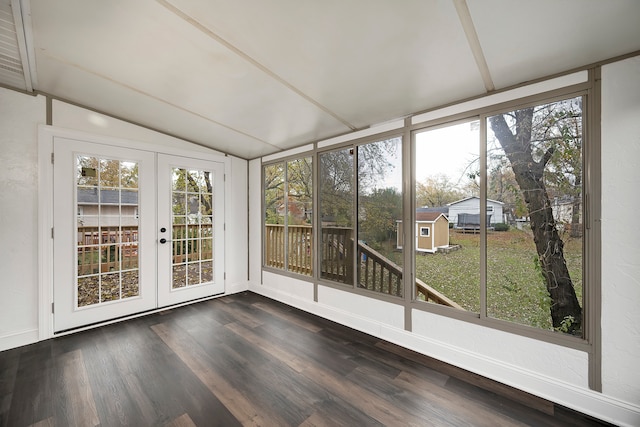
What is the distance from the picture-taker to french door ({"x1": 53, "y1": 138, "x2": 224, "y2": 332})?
9.13 ft

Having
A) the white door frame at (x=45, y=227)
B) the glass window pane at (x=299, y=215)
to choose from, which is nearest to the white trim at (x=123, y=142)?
the white door frame at (x=45, y=227)

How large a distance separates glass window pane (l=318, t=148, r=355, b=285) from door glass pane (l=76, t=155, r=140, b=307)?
2397 millimetres

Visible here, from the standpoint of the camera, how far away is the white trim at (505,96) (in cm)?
174

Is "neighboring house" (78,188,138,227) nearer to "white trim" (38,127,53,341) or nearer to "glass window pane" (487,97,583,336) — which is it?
"white trim" (38,127,53,341)

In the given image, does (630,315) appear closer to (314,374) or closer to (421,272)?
(421,272)

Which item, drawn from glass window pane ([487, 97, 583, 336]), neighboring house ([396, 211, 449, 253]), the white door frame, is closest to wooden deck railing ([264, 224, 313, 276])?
neighboring house ([396, 211, 449, 253])

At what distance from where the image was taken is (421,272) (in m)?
2.50

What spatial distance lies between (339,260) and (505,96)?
2.29 m


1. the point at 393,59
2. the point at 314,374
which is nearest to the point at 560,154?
the point at 393,59

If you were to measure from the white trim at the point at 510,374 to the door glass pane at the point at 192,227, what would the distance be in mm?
2170

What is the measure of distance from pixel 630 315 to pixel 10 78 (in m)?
5.17

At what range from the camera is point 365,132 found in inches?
115

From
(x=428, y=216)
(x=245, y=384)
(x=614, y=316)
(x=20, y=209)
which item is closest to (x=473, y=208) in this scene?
(x=428, y=216)

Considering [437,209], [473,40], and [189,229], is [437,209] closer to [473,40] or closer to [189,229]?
[473,40]
